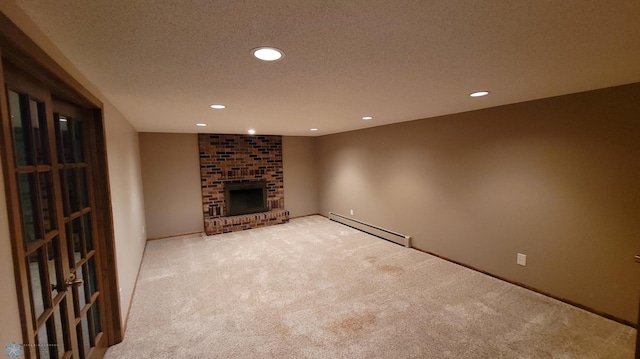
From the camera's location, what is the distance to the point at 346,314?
8.02 feet

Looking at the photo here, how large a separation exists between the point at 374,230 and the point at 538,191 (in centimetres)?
267

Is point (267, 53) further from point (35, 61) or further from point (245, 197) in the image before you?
point (245, 197)

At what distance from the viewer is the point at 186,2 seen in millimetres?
895

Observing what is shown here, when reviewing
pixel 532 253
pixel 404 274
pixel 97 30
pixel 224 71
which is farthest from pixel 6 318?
pixel 532 253

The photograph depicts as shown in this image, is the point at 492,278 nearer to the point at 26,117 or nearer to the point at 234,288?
the point at 234,288

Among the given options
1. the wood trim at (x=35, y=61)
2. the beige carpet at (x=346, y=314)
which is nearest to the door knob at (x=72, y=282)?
the beige carpet at (x=346, y=314)

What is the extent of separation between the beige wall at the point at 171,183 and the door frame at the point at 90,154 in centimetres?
321

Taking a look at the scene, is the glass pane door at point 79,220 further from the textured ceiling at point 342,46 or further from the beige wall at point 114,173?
the textured ceiling at point 342,46

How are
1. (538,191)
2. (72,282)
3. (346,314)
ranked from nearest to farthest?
1. (72,282)
2. (346,314)
3. (538,191)

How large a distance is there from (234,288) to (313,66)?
8.63 feet

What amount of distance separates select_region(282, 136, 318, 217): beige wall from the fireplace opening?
618mm

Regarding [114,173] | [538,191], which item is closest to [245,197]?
[114,173]

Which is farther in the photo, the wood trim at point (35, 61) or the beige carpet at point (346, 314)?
the beige carpet at point (346, 314)

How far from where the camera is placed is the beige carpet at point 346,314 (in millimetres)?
1998
